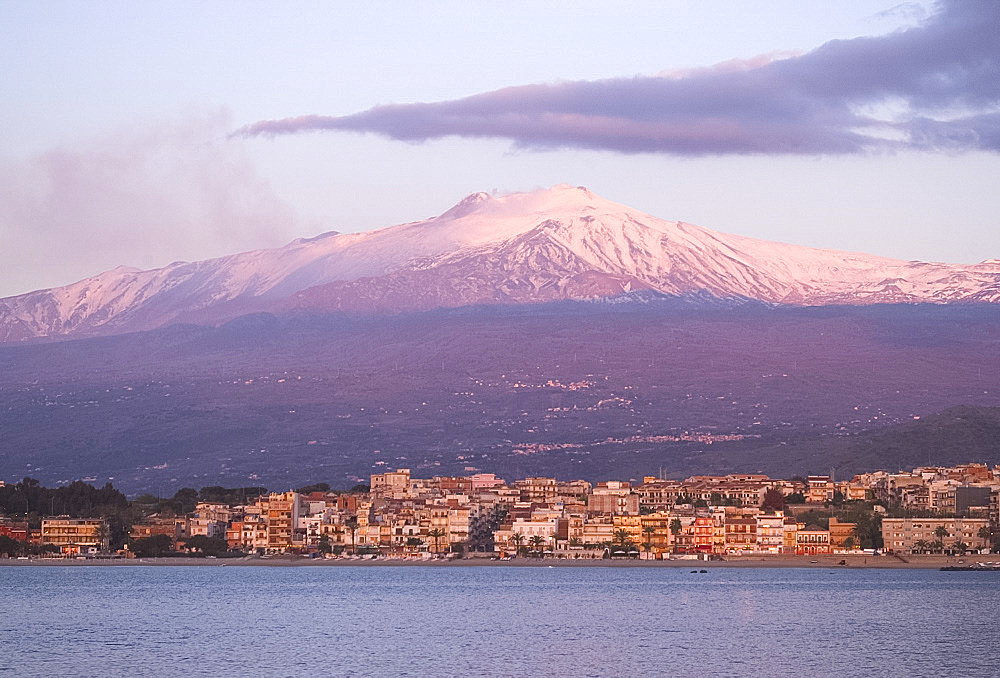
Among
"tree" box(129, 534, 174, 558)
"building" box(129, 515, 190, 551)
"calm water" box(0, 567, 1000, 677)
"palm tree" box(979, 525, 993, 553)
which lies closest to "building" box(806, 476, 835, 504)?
"palm tree" box(979, 525, 993, 553)

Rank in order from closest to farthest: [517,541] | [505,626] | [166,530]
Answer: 1. [505,626]
2. [517,541]
3. [166,530]

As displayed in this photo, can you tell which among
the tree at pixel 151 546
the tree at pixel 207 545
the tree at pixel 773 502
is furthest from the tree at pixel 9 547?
the tree at pixel 773 502

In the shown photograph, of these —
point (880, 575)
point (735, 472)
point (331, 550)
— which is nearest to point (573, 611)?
point (880, 575)

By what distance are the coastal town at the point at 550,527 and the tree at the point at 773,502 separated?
19 cm

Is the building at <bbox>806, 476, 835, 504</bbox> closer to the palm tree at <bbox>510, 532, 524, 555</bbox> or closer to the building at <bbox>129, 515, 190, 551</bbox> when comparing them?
the palm tree at <bbox>510, 532, 524, 555</bbox>

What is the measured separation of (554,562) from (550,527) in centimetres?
401

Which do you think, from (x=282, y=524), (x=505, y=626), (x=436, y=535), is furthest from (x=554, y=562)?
(x=505, y=626)

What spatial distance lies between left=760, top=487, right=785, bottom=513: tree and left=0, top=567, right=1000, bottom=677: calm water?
2712 cm

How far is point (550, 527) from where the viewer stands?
10350 centimetres

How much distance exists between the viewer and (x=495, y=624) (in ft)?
186

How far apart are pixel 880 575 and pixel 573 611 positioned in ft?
100

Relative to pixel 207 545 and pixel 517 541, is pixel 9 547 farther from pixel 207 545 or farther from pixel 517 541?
pixel 517 541

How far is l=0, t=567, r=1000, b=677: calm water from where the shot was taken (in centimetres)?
4450

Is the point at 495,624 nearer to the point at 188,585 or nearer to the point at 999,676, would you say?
the point at 999,676
